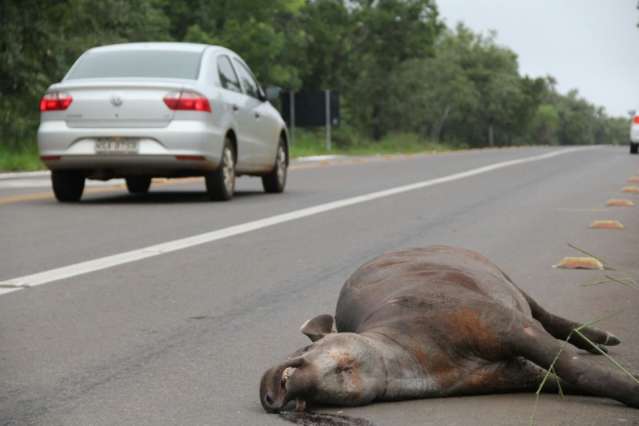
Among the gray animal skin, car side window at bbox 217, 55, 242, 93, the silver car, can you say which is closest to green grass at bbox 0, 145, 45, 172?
car side window at bbox 217, 55, 242, 93

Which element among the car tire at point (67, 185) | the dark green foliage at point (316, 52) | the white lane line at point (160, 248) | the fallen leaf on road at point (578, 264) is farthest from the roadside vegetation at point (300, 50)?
the fallen leaf on road at point (578, 264)

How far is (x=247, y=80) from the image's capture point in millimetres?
15695

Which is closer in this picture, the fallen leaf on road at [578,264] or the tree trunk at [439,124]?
the fallen leaf on road at [578,264]

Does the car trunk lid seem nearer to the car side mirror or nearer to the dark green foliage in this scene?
the car side mirror

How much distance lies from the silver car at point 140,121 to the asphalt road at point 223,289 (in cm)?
46

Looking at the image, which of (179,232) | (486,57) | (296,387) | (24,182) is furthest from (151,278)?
(486,57)

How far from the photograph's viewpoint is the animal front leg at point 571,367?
13.1 ft

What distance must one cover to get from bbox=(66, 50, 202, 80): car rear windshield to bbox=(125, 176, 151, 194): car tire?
2132 millimetres

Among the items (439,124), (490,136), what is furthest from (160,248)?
(490,136)

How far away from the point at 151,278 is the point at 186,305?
1.13 m

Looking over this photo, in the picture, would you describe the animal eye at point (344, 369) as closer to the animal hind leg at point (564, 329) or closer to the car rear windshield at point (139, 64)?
the animal hind leg at point (564, 329)

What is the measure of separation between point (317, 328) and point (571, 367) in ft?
2.69

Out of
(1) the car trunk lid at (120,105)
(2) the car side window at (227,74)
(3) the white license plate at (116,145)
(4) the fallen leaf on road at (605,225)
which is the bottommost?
(4) the fallen leaf on road at (605,225)

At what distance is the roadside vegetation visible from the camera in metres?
29.0
